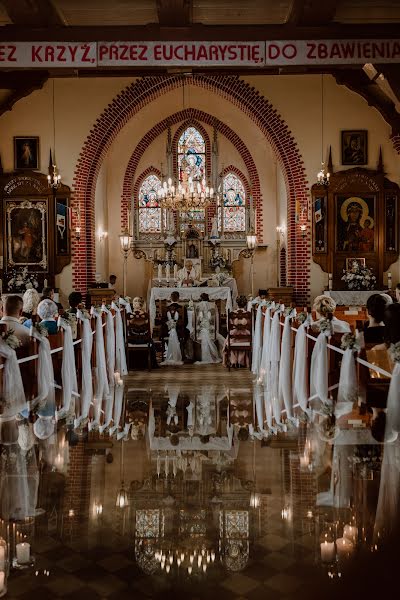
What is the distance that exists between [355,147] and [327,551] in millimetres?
15274

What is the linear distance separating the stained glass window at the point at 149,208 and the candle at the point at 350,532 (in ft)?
66.9

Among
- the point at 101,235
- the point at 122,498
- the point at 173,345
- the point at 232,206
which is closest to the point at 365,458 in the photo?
the point at 122,498

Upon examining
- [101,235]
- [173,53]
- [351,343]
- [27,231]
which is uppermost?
[173,53]

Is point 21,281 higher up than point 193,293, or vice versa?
point 21,281

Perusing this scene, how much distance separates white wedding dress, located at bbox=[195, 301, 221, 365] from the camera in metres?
13.2

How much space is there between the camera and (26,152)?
17.2m

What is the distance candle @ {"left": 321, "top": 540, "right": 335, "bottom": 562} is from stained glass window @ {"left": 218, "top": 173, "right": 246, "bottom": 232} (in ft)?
66.8

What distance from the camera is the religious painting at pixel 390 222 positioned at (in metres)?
17.1

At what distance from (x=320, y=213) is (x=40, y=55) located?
359 inches

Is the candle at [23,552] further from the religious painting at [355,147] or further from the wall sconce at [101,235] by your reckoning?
the wall sconce at [101,235]

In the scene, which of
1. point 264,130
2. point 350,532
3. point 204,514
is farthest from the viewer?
point 264,130

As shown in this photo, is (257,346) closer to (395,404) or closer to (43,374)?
(43,374)

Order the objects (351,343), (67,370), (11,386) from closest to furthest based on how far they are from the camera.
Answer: (11,386), (351,343), (67,370)

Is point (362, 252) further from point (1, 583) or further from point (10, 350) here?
point (1, 583)
